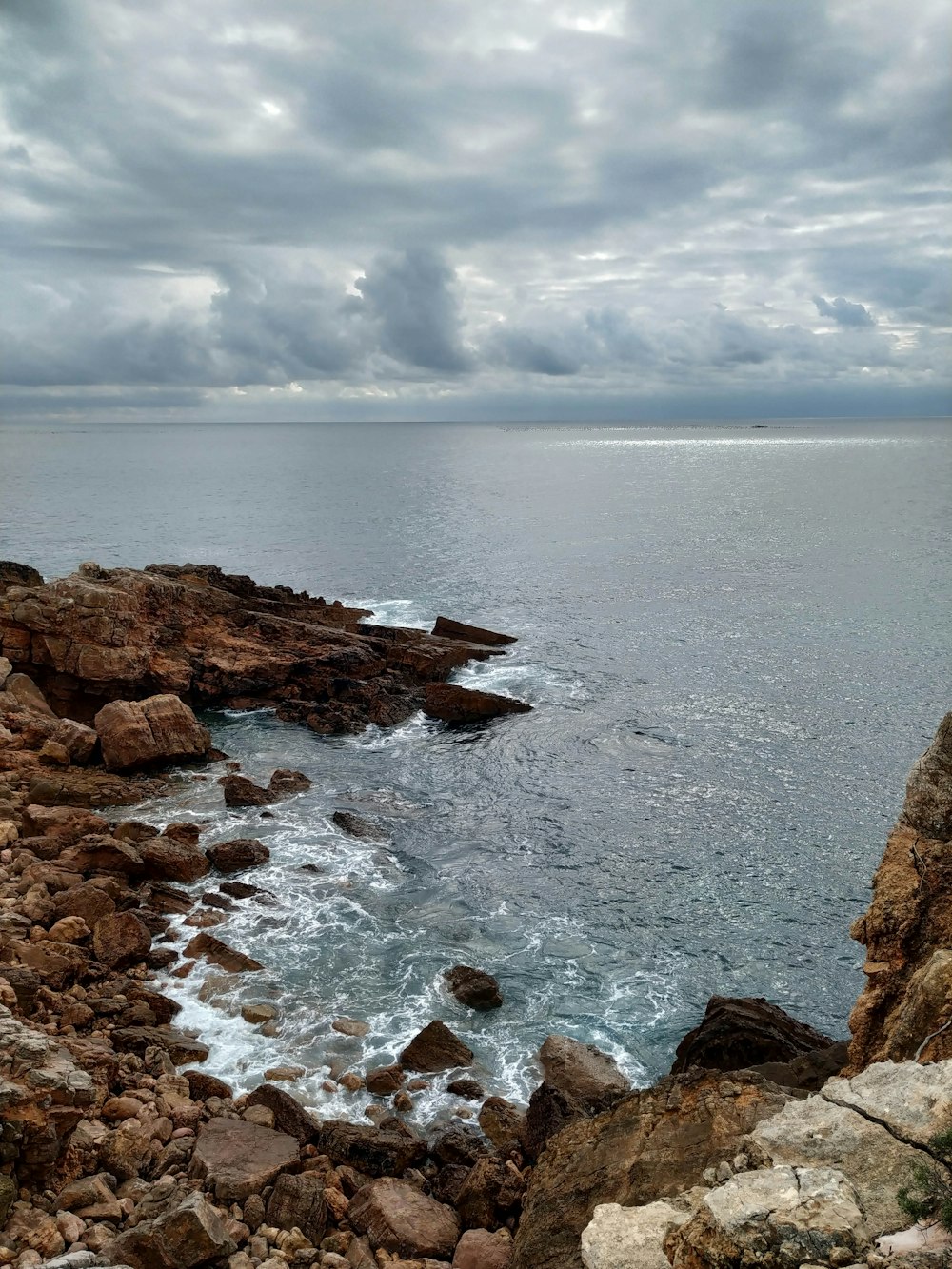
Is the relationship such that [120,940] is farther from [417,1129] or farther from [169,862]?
[417,1129]

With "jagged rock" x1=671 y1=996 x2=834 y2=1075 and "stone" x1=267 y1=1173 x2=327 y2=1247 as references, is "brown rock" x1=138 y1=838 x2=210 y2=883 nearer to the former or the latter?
"stone" x1=267 y1=1173 x2=327 y2=1247

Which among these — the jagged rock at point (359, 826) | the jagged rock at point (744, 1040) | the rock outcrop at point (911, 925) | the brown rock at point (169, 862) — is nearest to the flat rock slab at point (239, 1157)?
the jagged rock at point (744, 1040)

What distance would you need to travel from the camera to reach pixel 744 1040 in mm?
18844

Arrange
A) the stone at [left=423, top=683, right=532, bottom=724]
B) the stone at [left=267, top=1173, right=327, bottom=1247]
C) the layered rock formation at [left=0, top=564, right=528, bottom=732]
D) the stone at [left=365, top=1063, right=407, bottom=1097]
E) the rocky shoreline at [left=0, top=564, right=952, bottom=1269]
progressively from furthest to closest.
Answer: the stone at [left=423, top=683, right=532, bottom=724] → the layered rock formation at [left=0, top=564, right=528, bottom=732] → the stone at [left=365, top=1063, right=407, bottom=1097] → the stone at [left=267, top=1173, right=327, bottom=1247] → the rocky shoreline at [left=0, top=564, right=952, bottom=1269]

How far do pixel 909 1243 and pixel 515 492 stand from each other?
161 metres

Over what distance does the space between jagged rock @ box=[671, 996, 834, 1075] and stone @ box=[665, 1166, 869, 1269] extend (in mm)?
10278

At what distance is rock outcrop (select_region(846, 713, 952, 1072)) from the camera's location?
11.2 m

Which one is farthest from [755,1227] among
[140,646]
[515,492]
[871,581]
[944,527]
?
[515,492]

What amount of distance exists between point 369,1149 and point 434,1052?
3.92 m

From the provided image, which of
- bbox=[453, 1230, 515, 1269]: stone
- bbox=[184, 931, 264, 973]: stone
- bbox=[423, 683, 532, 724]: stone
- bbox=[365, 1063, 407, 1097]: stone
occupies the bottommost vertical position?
bbox=[365, 1063, 407, 1097]: stone

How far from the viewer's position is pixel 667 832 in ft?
105

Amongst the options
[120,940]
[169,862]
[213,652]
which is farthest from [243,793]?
[213,652]

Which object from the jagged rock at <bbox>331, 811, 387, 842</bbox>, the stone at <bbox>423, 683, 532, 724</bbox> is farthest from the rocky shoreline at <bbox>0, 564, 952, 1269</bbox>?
the stone at <bbox>423, 683, 532, 724</bbox>

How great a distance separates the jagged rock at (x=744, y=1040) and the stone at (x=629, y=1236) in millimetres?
9418
